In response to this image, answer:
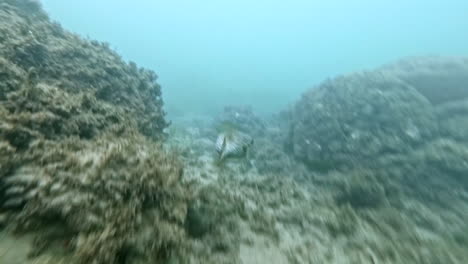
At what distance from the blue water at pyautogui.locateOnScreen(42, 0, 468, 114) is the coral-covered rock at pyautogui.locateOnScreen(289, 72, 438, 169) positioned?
3017cm

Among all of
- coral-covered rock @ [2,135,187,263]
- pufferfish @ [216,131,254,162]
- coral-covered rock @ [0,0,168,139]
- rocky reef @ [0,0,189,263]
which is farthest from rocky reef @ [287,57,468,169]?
coral-covered rock @ [2,135,187,263]

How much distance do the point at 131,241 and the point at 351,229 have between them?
3562mm

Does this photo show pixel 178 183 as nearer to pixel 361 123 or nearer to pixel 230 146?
pixel 230 146

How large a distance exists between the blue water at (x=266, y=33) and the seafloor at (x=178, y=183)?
33.4m

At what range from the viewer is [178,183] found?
3377 mm

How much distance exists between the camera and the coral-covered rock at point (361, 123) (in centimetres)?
940

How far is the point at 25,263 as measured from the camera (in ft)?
6.47

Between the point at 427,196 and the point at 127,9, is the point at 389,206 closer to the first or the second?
the point at 427,196

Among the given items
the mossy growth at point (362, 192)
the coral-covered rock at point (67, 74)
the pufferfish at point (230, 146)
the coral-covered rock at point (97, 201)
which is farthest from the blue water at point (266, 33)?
the coral-covered rock at point (97, 201)

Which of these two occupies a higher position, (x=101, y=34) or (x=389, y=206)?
(x=101, y=34)

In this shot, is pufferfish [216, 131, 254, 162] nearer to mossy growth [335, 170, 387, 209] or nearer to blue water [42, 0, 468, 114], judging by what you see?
mossy growth [335, 170, 387, 209]

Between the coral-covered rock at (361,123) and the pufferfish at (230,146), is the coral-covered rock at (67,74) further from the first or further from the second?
the coral-covered rock at (361,123)

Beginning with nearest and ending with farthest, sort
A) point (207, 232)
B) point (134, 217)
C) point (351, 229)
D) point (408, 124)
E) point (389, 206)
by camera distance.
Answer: point (134, 217), point (207, 232), point (351, 229), point (389, 206), point (408, 124)

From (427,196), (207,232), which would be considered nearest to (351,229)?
(207,232)
